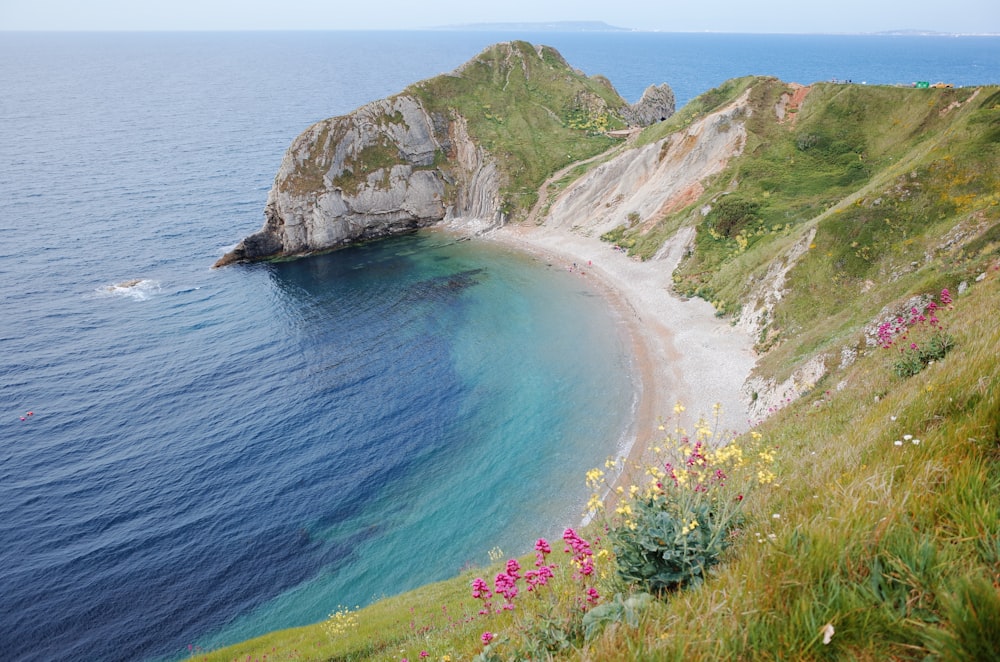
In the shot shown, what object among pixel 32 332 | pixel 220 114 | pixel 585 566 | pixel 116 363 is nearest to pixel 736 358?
pixel 585 566

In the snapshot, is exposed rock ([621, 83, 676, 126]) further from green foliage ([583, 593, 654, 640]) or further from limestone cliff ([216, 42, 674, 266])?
green foliage ([583, 593, 654, 640])

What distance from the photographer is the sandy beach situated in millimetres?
39406

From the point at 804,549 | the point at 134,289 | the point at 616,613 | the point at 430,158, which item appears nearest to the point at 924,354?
the point at 804,549

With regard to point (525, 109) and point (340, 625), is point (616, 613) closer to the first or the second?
point (340, 625)

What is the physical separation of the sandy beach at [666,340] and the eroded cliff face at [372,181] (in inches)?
897

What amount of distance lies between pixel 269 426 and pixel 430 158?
59.3m

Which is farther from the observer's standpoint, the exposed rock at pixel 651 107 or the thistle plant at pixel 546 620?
the exposed rock at pixel 651 107

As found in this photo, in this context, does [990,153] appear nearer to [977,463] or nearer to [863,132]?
[863,132]

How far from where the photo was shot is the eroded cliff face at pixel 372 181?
259 feet

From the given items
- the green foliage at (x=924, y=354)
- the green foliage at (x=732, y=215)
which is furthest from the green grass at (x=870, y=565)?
the green foliage at (x=732, y=215)

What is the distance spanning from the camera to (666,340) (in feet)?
162

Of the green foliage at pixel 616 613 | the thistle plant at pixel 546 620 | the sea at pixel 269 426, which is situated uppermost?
the green foliage at pixel 616 613

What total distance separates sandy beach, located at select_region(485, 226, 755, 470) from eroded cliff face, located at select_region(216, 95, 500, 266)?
22.8m

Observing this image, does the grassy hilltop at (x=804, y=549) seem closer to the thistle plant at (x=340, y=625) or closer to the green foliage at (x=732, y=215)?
the thistle plant at (x=340, y=625)
